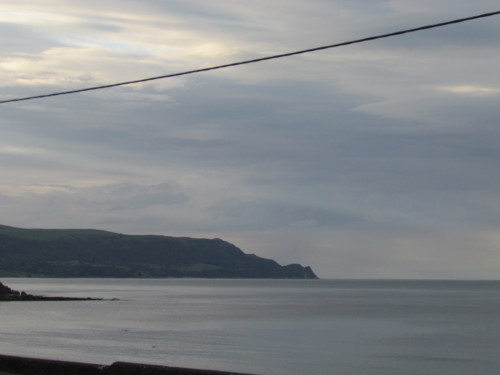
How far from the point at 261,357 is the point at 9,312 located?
6506cm

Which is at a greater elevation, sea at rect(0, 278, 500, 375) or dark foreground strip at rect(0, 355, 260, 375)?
dark foreground strip at rect(0, 355, 260, 375)

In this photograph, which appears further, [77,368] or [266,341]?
[266,341]

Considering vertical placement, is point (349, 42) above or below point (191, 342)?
above

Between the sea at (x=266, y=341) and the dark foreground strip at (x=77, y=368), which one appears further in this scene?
the sea at (x=266, y=341)

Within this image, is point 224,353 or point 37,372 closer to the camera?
point 37,372

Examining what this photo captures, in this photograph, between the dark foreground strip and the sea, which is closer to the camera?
the dark foreground strip

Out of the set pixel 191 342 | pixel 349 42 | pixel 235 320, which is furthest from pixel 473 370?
pixel 235 320

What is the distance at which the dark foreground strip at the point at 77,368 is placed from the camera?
38.8 ft

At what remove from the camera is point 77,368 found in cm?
1265

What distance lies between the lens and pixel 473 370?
52094mm

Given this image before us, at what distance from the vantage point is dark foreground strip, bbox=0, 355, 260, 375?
38.8 ft

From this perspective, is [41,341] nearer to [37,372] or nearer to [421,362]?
[421,362]

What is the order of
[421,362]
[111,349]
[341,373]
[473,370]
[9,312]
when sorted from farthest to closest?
[9,312] → [111,349] → [421,362] → [473,370] → [341,373]

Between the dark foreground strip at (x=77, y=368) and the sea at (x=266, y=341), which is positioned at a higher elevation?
the dark foreground strip at (x=77, y=368)
